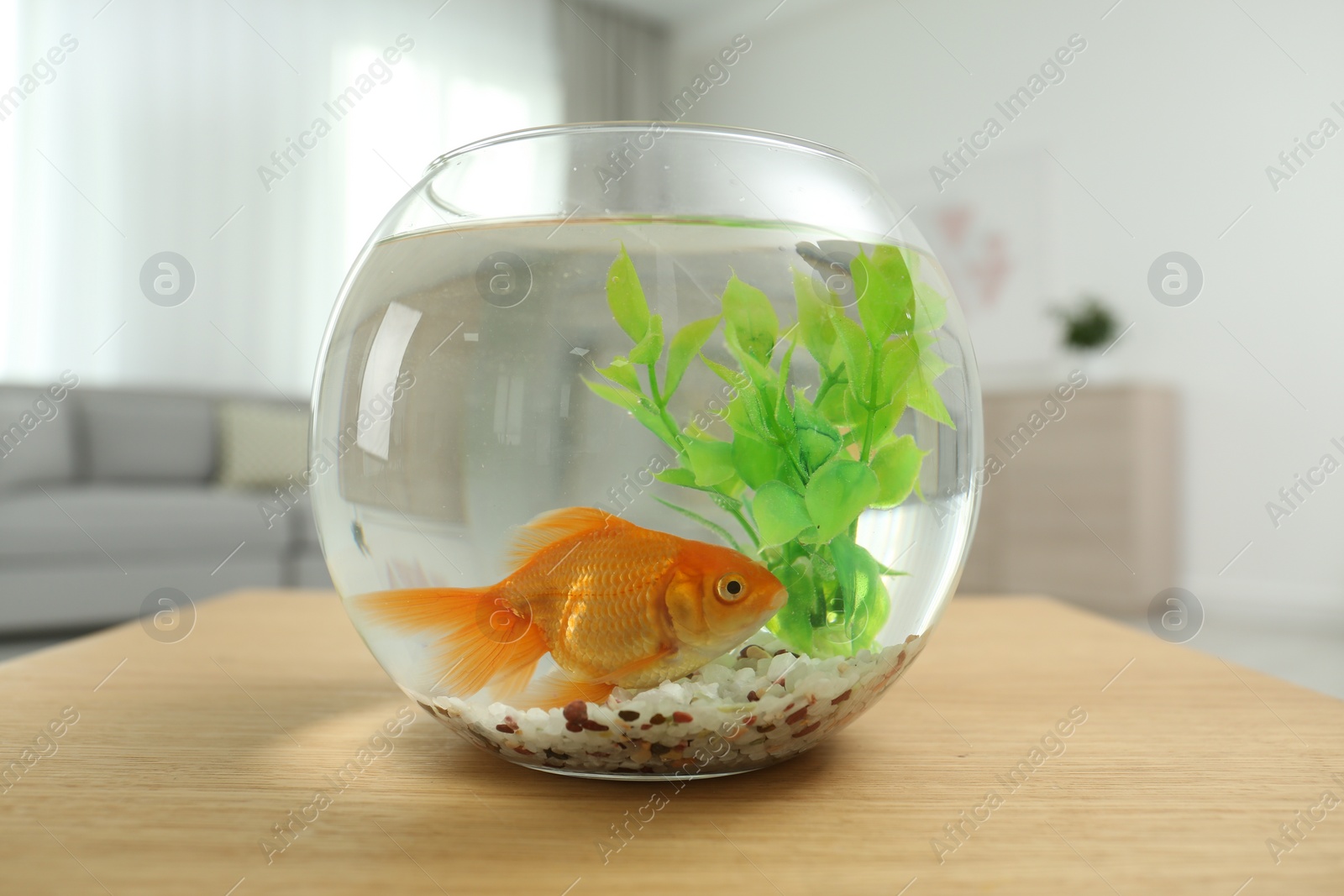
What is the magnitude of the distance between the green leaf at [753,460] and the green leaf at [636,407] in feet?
0.10

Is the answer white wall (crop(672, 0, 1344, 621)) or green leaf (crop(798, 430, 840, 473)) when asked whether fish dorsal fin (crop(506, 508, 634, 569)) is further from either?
white wall (crop(672, 0, 1344, 621))

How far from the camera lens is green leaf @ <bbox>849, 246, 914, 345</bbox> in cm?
43

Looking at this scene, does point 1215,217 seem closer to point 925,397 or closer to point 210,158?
point 925,397

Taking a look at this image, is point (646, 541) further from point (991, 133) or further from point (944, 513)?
point (991, 133)

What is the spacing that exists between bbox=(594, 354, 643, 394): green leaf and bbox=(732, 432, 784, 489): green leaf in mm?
53

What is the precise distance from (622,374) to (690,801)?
0.65ft

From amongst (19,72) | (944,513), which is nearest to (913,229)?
(944,513)

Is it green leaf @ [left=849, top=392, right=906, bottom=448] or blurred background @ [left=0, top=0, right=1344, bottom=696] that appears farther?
blurred background @ [left=0, top=0, right=1344, bottom=696]

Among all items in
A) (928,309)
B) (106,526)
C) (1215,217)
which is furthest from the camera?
(1215,217)

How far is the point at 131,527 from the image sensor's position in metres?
2.88

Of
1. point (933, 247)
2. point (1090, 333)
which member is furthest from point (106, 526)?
point (1090, 333)

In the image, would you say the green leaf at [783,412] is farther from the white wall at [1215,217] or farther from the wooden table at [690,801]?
the white wall at [1215,217]

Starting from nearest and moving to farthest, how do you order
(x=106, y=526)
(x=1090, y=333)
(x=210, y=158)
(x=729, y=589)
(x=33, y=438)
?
(x=729, y=589)
(x=106, y=526)
(x=33, y=438)
(x=1090, y=333)
(x=210, y=158)

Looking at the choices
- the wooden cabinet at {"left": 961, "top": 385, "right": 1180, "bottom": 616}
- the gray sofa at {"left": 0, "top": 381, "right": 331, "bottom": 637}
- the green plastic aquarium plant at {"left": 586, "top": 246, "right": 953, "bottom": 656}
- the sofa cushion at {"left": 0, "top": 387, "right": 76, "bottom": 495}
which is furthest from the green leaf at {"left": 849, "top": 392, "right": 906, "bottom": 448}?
the sofa cushion at {"left": 0, "top": 387, "right": 76, "bottom": 495}
